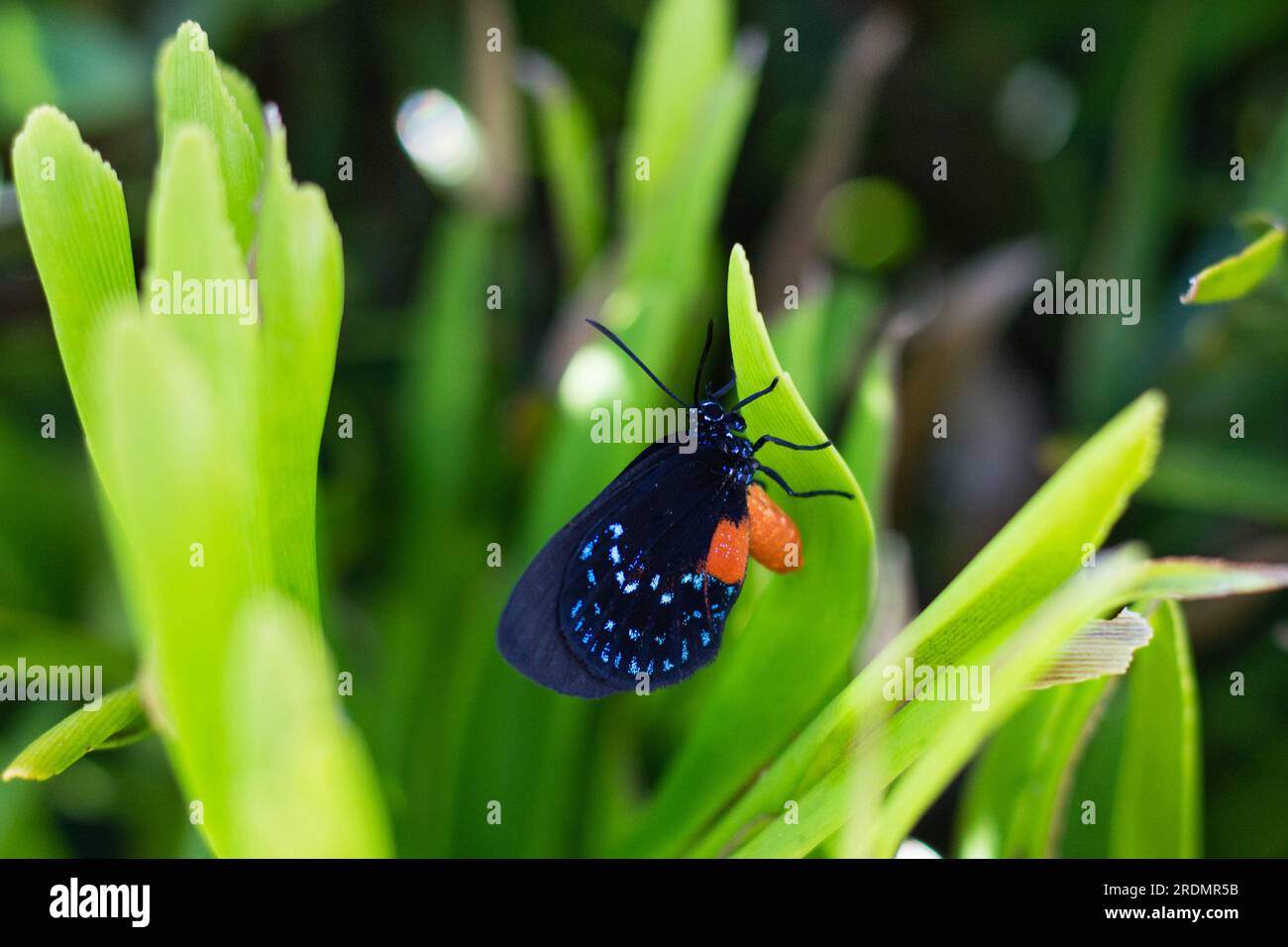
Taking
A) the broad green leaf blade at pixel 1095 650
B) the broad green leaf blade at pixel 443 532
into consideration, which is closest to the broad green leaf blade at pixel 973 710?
the broad green leaf blade at pixel 1095 650

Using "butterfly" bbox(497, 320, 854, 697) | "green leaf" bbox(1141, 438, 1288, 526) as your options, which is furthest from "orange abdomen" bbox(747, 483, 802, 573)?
"green leaf" bbox(1141, 438, 1288, 526)

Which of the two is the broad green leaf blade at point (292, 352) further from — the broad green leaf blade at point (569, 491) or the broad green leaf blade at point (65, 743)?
the broad green leaf blade at point (569, 491)

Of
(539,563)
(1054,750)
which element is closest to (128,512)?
(539,563)

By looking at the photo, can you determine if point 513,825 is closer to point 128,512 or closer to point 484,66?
point 128,512

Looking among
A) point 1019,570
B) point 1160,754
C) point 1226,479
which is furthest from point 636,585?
point 1226,479

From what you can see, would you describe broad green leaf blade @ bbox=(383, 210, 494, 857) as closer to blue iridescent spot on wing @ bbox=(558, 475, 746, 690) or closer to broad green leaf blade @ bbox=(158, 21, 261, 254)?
blue iridescent spot on wing @ bbox=(558, 475, 746, 690)

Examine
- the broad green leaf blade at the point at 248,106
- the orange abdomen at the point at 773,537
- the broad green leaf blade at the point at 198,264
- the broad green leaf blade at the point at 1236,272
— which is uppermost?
the broad green leaf blade at the point at 248,106
